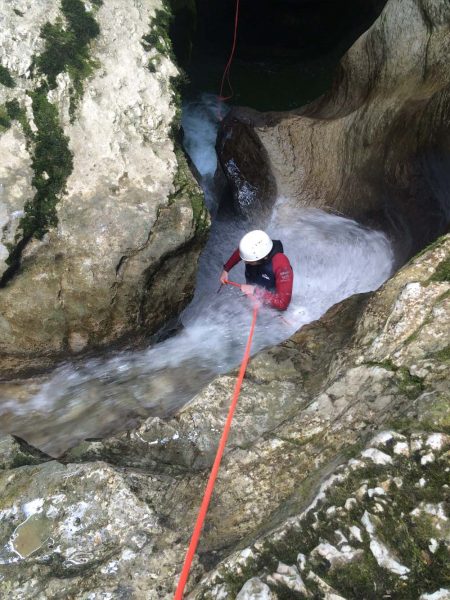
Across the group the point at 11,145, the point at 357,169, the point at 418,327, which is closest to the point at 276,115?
the point at 357,169

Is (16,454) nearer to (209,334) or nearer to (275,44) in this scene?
(209,334)

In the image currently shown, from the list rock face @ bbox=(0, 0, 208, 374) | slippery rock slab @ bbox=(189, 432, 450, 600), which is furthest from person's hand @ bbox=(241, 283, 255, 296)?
slippery rock slab @ bbox=(189, 432, 450, 600)

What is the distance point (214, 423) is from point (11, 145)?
2497 millimetres

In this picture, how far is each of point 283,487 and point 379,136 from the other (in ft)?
13.2

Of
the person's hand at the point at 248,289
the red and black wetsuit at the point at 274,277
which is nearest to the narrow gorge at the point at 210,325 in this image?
the red and black wetsuit at the point at 274,277

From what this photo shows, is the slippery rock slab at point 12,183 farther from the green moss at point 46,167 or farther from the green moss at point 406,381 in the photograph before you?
the green moss at point 406,381

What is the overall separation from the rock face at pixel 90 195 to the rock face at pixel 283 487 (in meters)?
1.15

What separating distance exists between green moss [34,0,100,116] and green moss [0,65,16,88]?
8.8 inches

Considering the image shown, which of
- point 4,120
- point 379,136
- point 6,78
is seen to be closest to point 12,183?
point 4,120

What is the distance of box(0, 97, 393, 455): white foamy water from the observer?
379 centimetres

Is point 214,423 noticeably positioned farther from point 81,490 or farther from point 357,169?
point 357,169

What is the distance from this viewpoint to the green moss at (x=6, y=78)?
11.9 feet

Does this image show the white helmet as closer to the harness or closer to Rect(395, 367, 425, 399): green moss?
the harness

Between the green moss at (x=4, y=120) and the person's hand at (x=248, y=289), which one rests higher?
the green moss at (x=4, y=120)
